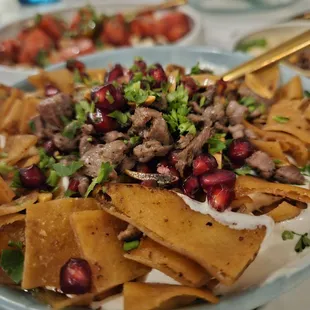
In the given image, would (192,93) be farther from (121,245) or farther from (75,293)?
(75,293)

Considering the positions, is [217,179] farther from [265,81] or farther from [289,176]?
[265,81]

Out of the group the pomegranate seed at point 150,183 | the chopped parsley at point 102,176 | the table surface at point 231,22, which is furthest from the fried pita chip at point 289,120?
the table surface at point 231,22

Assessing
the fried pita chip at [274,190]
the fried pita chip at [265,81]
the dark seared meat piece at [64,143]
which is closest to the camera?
the fried pita chip at [274,190]

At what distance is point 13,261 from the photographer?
4.42 feet

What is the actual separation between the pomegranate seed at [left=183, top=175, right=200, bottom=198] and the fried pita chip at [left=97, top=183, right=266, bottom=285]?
7cm

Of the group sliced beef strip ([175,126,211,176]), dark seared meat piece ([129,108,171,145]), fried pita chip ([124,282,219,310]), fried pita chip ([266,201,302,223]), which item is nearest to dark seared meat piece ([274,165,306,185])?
fried pita chip ([266,201,302,223])

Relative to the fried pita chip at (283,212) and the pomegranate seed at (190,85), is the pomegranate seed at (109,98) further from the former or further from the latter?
the fried pita chip at (283,212)

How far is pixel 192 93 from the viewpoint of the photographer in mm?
1697

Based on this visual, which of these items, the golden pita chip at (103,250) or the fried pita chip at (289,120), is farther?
the fried pita chip at (289,120)

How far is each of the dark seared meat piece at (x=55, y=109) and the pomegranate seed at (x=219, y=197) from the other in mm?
→ 677

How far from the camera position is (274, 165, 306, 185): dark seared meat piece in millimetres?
1475

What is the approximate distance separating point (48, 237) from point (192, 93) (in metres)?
0.72

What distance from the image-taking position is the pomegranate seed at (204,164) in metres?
1.40

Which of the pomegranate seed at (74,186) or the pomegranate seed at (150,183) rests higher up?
the pomegranate seed at (150,183)
